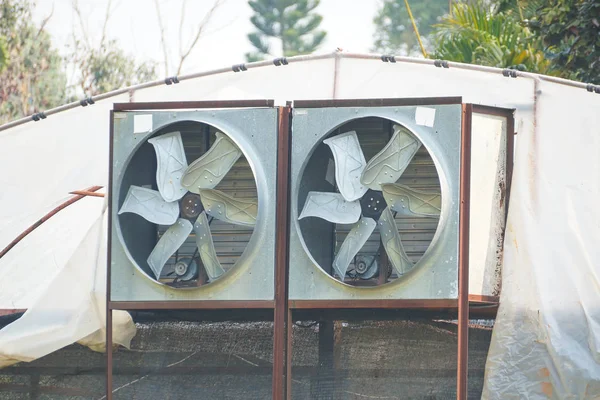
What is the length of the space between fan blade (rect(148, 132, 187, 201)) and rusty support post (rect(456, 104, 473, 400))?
2.01 m

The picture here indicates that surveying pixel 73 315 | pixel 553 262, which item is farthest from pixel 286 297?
pixel 553 262

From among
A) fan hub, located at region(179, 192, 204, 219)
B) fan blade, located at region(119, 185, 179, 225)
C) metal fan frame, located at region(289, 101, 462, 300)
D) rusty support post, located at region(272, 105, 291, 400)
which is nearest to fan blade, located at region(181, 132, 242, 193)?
fan hub, located at region(179, 192, 204, 219)

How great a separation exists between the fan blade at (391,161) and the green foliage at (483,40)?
18.9 ft

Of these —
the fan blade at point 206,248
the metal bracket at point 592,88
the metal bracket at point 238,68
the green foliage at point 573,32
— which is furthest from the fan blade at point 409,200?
the green foliage at point 573,32

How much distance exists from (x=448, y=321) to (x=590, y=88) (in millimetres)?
2128

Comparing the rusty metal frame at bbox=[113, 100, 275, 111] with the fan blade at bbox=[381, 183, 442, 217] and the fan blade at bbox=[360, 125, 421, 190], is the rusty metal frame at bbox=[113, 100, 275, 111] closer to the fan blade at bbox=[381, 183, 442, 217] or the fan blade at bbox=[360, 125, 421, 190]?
the fan blade at bbox=[360, 125, 421, 190]

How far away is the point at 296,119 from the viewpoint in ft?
23.6

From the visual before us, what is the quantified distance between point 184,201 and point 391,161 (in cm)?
156

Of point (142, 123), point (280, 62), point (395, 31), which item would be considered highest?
point (395, 31)

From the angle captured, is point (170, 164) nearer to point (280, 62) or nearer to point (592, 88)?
point (280, 62)

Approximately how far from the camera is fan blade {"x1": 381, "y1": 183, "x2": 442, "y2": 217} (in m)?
7.10

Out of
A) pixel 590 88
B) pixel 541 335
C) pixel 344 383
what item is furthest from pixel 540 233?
pixel 344 383

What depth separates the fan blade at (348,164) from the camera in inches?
280

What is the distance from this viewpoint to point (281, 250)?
7094mm
